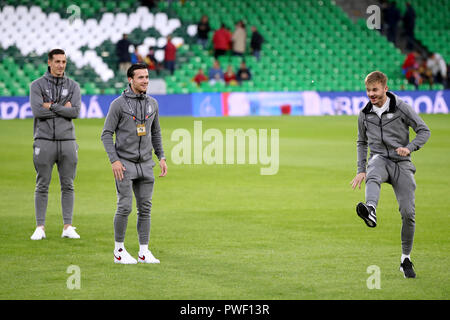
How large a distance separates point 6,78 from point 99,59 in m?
4.27

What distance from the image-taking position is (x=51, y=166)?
9.84 metres

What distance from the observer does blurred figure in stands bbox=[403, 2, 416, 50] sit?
38.8 meters

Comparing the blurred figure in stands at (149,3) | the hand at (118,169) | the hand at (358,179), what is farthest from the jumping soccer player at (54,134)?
the blurred figure in stands at (149,3)

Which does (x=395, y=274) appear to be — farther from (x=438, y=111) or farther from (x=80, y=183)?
(x=438, y=111)

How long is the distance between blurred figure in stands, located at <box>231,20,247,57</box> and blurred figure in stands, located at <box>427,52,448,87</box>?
8906 mm

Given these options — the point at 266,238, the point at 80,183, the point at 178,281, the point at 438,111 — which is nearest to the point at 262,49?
the point at 438,111

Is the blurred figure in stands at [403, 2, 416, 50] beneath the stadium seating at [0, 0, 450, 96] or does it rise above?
above

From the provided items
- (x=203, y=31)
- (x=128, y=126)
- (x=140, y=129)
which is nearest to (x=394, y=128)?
(x=140, y=129)

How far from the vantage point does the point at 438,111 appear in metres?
34.1

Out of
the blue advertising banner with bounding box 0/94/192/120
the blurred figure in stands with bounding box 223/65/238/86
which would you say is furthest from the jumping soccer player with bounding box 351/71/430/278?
the blurred figure in stands with bounding box 223/65/238/86

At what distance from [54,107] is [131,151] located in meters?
1.90

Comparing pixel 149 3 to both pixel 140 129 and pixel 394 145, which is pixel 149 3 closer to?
Result: pixel 140 129

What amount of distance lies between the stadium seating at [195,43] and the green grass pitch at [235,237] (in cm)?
1530

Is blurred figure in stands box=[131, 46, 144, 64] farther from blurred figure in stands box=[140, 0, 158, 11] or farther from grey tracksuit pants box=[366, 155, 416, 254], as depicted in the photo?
grey tracksuit pants box=[366, 155, 416, 254]
